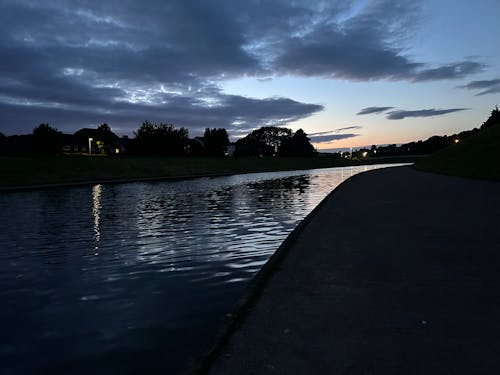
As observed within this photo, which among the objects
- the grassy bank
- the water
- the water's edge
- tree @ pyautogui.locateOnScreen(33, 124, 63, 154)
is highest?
tree @ pyautogui.locateOnScreen(33, 124, 63, 154)

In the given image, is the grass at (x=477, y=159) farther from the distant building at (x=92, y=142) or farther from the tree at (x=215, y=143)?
the distant building at (x=92, y=142)

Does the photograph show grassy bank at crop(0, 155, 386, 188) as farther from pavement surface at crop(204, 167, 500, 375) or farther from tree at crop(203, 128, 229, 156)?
pavement surface at crop(204, 167, 500, 375)

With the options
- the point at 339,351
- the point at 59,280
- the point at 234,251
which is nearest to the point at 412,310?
the point at 339,351

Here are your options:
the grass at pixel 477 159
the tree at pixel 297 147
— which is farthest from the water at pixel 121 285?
the tree at pixel 297 147

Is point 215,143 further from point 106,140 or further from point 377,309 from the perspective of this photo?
point 377,309

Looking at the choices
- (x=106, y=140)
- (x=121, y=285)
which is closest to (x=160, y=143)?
(x=106, y=140)

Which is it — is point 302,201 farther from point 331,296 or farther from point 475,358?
point 475,358

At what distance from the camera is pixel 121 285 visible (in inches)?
328

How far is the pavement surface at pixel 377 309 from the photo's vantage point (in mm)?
4164

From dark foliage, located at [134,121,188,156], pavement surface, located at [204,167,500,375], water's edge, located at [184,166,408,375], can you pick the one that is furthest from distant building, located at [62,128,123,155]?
water's edge, located at [184,166,408,375]

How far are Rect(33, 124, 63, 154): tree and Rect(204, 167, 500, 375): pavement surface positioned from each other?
3519 inches

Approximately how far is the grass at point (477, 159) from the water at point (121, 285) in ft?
82.8

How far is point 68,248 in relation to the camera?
11945 millimetres

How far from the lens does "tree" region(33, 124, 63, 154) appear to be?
283ft
